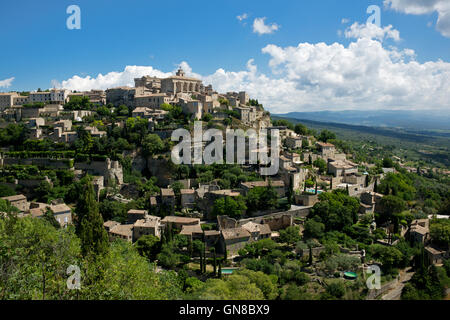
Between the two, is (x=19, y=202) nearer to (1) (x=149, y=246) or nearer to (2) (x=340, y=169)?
(1) (x=149, y=246)

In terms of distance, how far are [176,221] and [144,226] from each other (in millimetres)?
2898

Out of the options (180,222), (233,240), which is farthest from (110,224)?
(233,240)

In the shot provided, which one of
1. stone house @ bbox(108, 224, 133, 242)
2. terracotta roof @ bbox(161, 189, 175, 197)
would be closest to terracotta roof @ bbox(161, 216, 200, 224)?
terracotta roof @ bbox(161, 189, 175, 197)

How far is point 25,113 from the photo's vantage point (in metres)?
46.1

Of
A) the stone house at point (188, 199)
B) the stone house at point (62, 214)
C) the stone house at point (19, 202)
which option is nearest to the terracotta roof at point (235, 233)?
the stone house at point (188, 199)

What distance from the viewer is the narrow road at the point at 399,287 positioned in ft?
63.9

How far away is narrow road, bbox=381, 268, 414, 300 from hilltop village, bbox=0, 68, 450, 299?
0.38 feet

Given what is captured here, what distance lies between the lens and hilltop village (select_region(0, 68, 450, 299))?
20828 mm

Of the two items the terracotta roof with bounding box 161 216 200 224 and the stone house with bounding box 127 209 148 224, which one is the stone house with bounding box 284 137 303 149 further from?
the stone house with bounding box 127 209 148 224

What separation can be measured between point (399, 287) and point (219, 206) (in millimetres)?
14760

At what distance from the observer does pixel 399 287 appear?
2083 cm

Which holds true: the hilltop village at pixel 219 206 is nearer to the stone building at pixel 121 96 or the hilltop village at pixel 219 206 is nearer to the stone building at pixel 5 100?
the stone building at pixel 5 100
